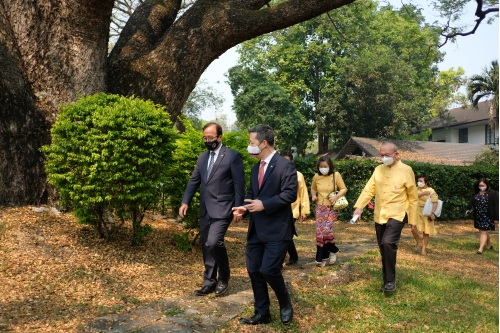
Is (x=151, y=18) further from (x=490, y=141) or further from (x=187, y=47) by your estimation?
(x=490, y=141)

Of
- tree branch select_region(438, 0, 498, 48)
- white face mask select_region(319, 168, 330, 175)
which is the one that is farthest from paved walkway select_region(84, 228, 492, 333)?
tree branch select_region(438, 0, 498, 48)

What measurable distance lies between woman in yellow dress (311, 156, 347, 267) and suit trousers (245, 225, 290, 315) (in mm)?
3433

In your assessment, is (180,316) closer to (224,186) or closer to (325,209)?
(224,186)

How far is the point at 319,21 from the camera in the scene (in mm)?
43406

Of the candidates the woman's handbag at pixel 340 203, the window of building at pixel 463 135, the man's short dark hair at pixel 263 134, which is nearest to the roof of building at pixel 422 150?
the window of building at pixel 463 135

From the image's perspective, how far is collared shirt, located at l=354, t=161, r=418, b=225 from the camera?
22.3 ft

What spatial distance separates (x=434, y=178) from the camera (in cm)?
1953

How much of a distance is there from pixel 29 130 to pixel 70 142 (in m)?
1.61

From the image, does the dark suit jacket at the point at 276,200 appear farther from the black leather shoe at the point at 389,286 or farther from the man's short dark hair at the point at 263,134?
the black leather shoe at the point at 389,286

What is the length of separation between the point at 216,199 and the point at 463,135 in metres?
51.9

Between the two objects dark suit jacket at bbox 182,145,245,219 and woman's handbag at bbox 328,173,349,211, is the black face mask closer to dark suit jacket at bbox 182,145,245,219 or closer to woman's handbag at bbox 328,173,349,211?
dark suit jacket at bbox 182,145,245,219

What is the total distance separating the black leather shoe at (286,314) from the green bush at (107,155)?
117 inches

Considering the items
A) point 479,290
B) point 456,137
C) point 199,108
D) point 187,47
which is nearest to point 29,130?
point 187,47

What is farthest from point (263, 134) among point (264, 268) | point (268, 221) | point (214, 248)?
point (214, 248)
